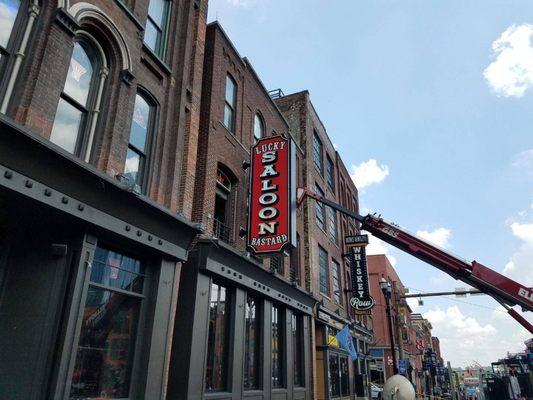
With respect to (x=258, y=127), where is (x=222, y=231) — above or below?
below

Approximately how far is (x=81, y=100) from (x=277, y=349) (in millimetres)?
11050

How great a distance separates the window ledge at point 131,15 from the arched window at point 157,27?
0.67m

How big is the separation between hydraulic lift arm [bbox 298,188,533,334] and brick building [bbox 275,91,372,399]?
5381 mm

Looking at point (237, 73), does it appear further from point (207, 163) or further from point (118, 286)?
point (118, 286)

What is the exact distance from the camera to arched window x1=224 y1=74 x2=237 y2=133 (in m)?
15.0

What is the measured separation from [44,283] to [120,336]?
203cm

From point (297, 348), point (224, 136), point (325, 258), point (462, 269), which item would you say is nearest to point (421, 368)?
point (325, 258)

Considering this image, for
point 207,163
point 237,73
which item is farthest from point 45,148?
point 237,73

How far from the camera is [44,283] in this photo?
22.8 feet

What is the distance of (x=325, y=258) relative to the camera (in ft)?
80.8

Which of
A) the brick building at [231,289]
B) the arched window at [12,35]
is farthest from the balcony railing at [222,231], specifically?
the arched window at [12,35]

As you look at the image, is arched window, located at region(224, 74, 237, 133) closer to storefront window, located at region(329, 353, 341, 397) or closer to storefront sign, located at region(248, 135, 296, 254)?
storefront sign, located at region(248, 135, 296, 254)

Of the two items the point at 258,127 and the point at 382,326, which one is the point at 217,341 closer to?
the point at 258,127

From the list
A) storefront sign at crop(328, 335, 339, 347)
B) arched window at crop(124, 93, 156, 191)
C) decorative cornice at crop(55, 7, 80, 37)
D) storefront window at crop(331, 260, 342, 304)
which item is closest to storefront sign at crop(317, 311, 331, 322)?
storefront sign at crop(328, 335, 339, 347)
